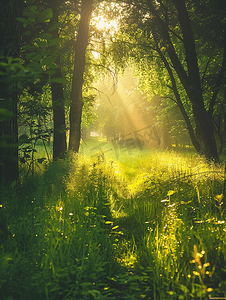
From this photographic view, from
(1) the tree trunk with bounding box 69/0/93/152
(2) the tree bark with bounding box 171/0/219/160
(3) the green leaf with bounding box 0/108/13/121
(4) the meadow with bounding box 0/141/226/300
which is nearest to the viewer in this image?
(3) the green leaf with bounding box 0/108/13/121

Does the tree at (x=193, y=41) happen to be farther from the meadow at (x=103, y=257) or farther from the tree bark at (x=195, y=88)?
the meadow at (x=103, y=257)

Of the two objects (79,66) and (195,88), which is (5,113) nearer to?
(195,88)

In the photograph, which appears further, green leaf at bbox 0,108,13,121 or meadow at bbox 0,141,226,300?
meadow at bbox 0,141,226,300

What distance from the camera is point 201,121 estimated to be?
27.2 feet

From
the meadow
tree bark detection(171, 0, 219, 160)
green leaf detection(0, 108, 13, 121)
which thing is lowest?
the meadow

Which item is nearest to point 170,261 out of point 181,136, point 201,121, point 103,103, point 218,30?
point 201,121

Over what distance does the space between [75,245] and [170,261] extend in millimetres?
1123

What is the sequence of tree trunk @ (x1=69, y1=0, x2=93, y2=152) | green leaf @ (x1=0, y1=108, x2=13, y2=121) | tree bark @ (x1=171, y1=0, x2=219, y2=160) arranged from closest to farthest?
green leaf @ (x1=0, y1=108, x2=13, y2=121) < tree bark @ (x1=171, y1=0, x2=219, y2=160) < tree trunk @ (x1=69, y1=0, x2=93, y2=152)

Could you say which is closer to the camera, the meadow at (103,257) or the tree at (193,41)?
the meadow at (103,257)

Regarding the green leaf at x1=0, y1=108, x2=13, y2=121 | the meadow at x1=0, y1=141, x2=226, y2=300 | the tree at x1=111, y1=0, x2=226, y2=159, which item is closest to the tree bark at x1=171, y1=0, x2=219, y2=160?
the tree at x1=111, y1=0, x2=226, y2=159

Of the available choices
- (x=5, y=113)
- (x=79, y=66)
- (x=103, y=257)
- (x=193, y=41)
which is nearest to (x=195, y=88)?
(x=193, y=41)

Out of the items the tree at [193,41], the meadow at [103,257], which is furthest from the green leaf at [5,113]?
the tree at [193,41]

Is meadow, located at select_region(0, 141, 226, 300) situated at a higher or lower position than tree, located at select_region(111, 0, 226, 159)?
lower

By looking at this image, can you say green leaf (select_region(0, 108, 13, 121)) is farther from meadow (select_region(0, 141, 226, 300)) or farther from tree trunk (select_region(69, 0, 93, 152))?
tree trunk (select_region(69, 0, 93, 152))
